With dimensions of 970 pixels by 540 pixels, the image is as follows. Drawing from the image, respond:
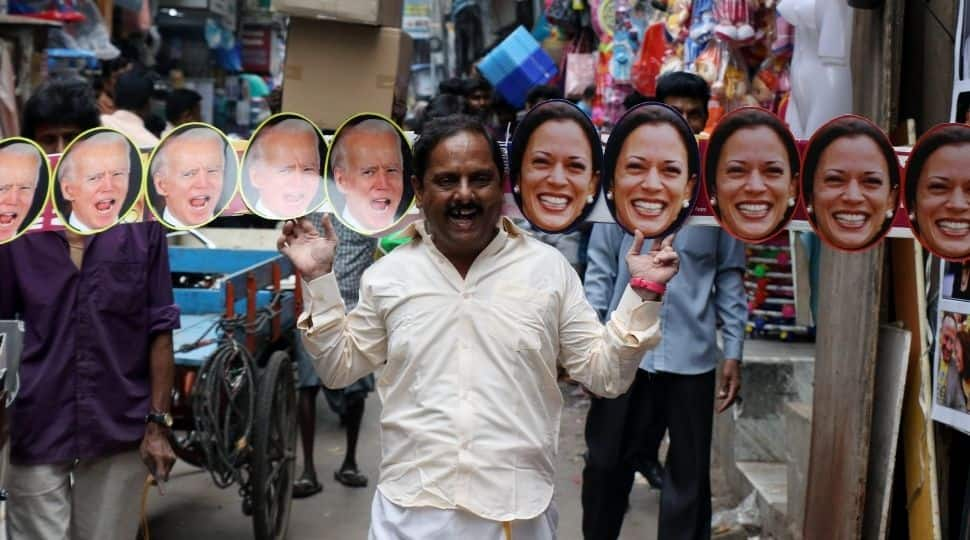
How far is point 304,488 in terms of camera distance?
5.75 meters

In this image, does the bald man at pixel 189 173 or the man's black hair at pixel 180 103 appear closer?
the bald man at pixel 189 173

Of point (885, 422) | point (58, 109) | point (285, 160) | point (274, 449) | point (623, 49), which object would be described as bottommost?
point (274, 449)

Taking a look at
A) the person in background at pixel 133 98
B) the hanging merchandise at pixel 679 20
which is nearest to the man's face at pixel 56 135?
the person in background at pixel 133 98

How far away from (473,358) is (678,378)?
5.47ft

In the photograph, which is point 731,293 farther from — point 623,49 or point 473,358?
point 623,49

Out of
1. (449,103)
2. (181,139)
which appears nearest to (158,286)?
(181,139)

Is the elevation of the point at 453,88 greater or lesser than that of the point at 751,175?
greater

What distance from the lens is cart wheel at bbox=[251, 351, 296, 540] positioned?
4.54 metres

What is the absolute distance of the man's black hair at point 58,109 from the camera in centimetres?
303

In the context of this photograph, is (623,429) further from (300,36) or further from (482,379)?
(300,36)

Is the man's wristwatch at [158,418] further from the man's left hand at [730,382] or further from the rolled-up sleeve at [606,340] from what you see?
the man's left hand at [730,382]

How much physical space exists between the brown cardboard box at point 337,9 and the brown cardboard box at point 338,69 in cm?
13

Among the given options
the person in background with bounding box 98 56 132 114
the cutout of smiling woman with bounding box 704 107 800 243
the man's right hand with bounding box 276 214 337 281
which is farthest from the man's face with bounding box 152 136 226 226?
the person in background with bounding box 98 56 132 114

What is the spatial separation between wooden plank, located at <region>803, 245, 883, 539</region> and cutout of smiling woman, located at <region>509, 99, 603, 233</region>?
1372 millimetres
